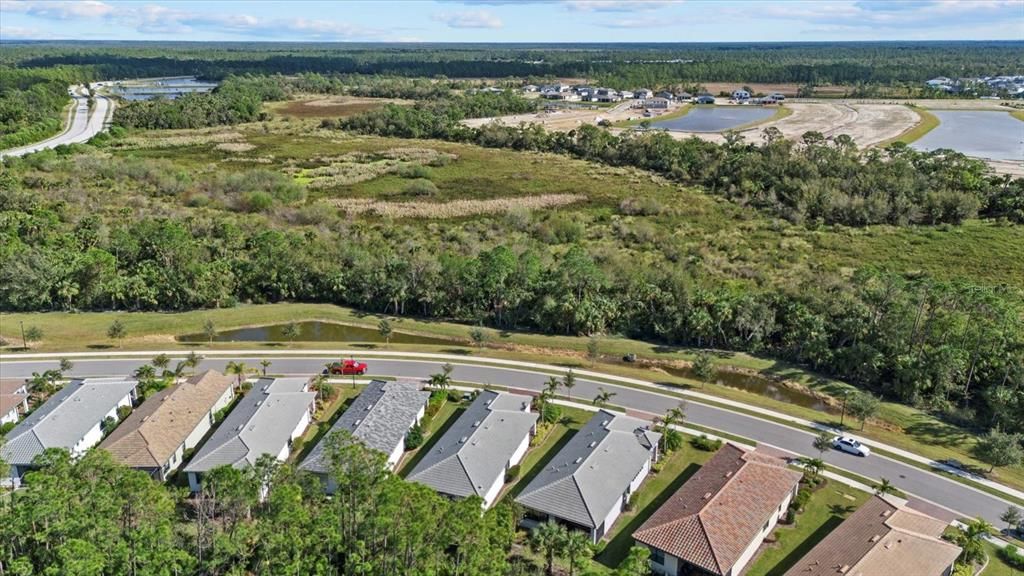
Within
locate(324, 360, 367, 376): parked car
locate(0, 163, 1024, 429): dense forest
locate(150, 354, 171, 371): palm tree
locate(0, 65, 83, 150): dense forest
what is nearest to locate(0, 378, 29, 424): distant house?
locate(150, 354, 171, 371): palm tree

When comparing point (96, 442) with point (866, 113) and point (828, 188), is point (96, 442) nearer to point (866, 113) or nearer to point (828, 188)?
point (828, 188)

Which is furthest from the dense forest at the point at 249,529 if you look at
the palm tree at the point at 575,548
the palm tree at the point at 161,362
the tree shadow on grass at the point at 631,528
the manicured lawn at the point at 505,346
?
the manicured lawn at the point at 505,346

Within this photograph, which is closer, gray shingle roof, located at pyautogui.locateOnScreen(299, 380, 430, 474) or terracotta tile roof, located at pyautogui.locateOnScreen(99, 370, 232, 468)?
terracotta tile roof, located at pyautogui.locateOnScreen(99, 370, 232, 468)

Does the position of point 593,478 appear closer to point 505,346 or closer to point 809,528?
point 809,528

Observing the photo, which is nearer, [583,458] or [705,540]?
[705,540]

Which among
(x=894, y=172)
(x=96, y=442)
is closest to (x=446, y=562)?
(x=96, y=442)

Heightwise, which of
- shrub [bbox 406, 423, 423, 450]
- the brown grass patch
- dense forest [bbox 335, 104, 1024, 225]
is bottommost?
shrub [bbox 406, 423, 423, 450]

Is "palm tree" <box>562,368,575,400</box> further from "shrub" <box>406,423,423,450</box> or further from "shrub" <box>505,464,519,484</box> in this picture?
"shrub" <box>406,423,423,450</box>
